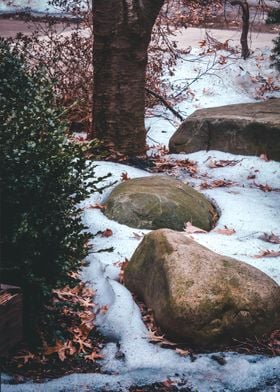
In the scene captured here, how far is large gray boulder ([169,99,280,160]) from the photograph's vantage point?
779 centimetres

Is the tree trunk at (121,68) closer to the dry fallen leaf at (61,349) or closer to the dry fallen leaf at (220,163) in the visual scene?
the dry fallen leaf at (220,163)

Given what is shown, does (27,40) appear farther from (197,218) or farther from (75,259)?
(75,259)

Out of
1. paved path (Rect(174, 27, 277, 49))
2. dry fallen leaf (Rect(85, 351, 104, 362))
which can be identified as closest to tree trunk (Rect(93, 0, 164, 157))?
dry fallen leaf (Rect(85, 351, 104, 362))

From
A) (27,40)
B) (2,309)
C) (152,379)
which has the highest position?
(27,40)

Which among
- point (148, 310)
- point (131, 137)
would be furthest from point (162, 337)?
point (131, 137)

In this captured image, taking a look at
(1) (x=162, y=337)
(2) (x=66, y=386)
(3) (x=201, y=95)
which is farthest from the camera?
(3) (x=201, y=95)

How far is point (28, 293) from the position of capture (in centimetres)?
338

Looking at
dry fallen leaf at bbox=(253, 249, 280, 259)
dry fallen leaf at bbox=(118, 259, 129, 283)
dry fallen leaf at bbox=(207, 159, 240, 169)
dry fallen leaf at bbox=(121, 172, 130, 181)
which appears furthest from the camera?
dry fallen leaf at bbox=(207, 159, 240, 169)

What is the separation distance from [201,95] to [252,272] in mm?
7316

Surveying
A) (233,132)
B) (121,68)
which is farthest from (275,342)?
(233,132)

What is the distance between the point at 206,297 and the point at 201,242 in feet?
4.64

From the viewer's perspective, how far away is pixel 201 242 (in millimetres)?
5152

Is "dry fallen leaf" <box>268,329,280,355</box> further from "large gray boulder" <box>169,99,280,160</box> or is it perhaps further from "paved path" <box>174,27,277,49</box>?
"paved path" <box>174,27,277,49</box>

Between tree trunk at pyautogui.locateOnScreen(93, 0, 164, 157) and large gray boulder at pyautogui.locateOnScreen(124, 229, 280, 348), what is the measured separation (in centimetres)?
317
